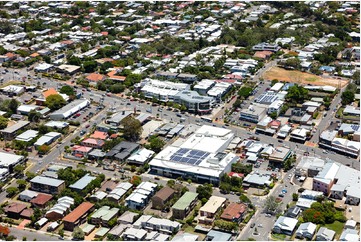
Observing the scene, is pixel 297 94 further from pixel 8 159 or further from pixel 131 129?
pixel 8 159

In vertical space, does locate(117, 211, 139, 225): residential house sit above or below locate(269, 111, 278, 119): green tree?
above

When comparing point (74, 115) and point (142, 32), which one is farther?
point (142, 32)

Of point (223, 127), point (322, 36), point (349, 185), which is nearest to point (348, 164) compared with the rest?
point (349, 185)

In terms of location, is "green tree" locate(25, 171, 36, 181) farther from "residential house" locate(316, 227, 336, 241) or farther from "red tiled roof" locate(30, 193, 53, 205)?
"residential house" locate(316, 227, 336, 241)

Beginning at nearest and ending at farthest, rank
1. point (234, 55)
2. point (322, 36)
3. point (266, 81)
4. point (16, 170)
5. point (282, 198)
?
point (282, 198) → point (16, 170) → point (266, 81) → point (234, 55) → point (322, 36)

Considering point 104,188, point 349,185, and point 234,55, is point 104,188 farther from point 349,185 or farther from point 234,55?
point 234,55

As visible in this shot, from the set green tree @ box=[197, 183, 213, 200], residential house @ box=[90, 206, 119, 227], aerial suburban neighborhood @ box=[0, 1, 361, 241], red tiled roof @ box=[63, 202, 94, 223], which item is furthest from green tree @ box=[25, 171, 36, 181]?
green tree @ box=[197, 183, 213, 200]
